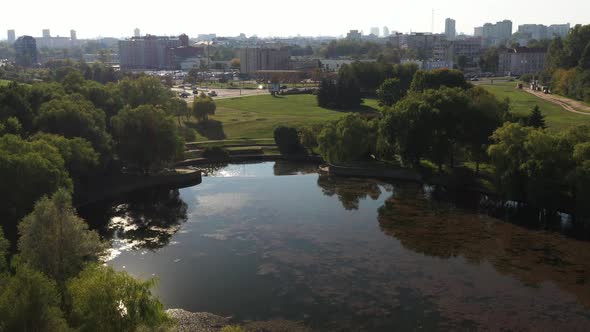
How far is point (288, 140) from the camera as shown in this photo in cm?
7981

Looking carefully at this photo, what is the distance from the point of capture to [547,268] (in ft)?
138

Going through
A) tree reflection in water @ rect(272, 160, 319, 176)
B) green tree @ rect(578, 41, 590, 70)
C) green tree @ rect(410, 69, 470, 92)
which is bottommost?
tree reflection in water @ rect(272, 160, 319, 176)

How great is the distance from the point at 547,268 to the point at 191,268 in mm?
23306

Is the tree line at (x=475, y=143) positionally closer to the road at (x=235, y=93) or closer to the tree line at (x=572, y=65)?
the tree line at (x=572, y=65)

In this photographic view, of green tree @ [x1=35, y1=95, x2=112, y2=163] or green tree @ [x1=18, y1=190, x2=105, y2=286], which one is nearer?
green tree @ [x1=18, y1=190, x2=105, y2=286]

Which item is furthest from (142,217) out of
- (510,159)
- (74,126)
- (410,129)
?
(510,159)

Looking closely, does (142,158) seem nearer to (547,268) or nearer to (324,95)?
(547,268)

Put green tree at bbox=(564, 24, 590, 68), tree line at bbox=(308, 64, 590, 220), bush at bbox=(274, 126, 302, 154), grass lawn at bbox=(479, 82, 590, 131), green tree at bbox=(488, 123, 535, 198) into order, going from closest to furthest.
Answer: tree line at bbox=(308, 64, 590, 220), green tree at bbox=(488, 123, 535, 198), bush at bbox=(274, 126, 302, 154), grass lawn at bbox=(479, 82, 590, 131), green tree at bbox=(564, 24, 590, 68)

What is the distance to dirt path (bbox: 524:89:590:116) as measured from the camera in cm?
9772

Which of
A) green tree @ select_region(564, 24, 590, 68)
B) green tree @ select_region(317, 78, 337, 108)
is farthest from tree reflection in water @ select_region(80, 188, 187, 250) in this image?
green tree @ select_region(564, 24, 590, 68)

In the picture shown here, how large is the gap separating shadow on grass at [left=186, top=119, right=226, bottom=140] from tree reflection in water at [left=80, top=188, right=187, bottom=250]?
24.5m

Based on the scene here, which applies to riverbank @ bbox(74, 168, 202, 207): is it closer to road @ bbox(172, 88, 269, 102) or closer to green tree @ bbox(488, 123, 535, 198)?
green tree @ bbox(488, 123, 535, 198)

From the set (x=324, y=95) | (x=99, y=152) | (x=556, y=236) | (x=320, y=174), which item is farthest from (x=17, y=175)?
(x=324, y=95)

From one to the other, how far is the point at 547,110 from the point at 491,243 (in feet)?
196
